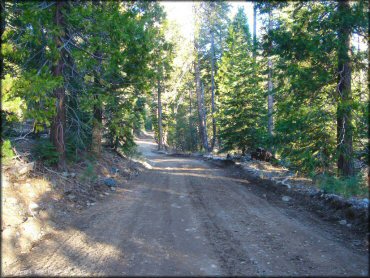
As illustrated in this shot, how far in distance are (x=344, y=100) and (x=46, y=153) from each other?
968 cm

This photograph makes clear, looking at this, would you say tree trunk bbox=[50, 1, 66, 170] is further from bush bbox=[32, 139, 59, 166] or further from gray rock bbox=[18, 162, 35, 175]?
gray rock bbox=[18, 162, 35, 175]

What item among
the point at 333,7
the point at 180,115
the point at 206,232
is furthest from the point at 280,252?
the point at 180,115

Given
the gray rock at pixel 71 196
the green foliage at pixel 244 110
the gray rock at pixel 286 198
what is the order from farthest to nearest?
the green foliage at pixel 244 110, the gray rock at pixel 286 198, the gray rock at pixel 71 196

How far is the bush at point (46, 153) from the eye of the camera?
34.0ft

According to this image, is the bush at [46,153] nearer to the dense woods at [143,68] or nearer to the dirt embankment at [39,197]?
the dense woods at [143,68]

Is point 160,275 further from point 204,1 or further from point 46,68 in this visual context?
point 204,1

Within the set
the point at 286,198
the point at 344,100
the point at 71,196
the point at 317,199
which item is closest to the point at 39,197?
the point at 71,196

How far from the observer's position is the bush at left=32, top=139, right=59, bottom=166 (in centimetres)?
1036

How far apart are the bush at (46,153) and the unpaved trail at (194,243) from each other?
2.36 meters

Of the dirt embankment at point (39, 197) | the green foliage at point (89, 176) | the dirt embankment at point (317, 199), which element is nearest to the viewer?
the dirt embankment at point (39, 197)

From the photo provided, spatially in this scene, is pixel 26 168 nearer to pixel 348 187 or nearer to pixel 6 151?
pixel 6 151

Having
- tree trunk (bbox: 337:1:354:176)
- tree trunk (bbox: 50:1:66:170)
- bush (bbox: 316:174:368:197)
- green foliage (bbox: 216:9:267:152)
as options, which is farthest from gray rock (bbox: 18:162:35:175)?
green foliage (bbox: 216:9:267:152)

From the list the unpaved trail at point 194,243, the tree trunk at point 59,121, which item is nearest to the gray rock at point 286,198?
the unpaved trail at point 194,243

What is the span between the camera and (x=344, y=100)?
10039 mm
